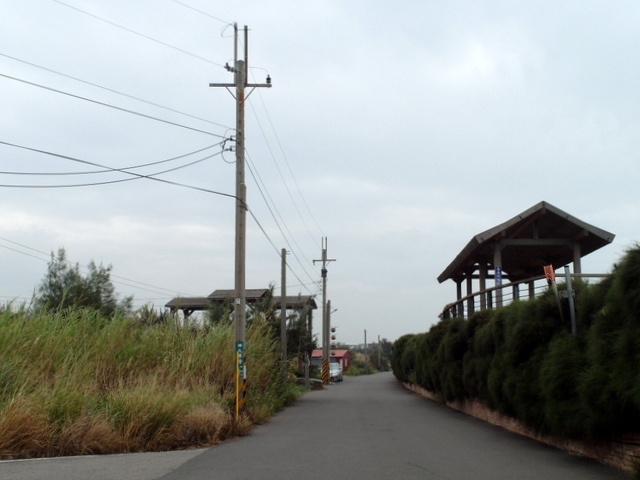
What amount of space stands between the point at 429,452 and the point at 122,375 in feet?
24.1

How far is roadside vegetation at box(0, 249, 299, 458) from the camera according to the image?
10.9 m

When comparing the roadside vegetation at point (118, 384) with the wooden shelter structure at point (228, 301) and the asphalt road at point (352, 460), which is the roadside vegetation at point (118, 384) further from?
the wooden shelter structure at point (228, 301)

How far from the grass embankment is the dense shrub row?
5878 millimetres

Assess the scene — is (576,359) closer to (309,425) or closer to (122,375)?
(309,425)

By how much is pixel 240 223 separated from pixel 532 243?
32.2 feet

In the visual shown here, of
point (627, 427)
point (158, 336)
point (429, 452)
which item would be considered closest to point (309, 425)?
point (158, 336)

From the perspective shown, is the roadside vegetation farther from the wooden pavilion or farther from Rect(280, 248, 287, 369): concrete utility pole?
Rect(280, 248, 287, 369): concrete utility pole

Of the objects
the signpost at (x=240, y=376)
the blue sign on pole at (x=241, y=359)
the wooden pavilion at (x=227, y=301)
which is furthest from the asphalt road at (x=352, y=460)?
the wooden pavilion at (x=227, y=301)

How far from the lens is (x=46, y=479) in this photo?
8.43 meters

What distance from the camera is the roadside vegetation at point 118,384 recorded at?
35.8 feet

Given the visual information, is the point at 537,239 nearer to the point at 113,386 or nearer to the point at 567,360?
the point at 567,360

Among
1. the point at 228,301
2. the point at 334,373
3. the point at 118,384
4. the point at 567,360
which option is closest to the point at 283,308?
the point at 228,301

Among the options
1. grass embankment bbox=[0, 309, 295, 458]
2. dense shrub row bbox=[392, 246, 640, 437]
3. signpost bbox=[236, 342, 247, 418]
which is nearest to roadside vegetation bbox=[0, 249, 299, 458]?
grass embankment bbox=[0, 309, 295, 458]

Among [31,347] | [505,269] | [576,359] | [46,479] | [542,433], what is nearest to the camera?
[46,479]
